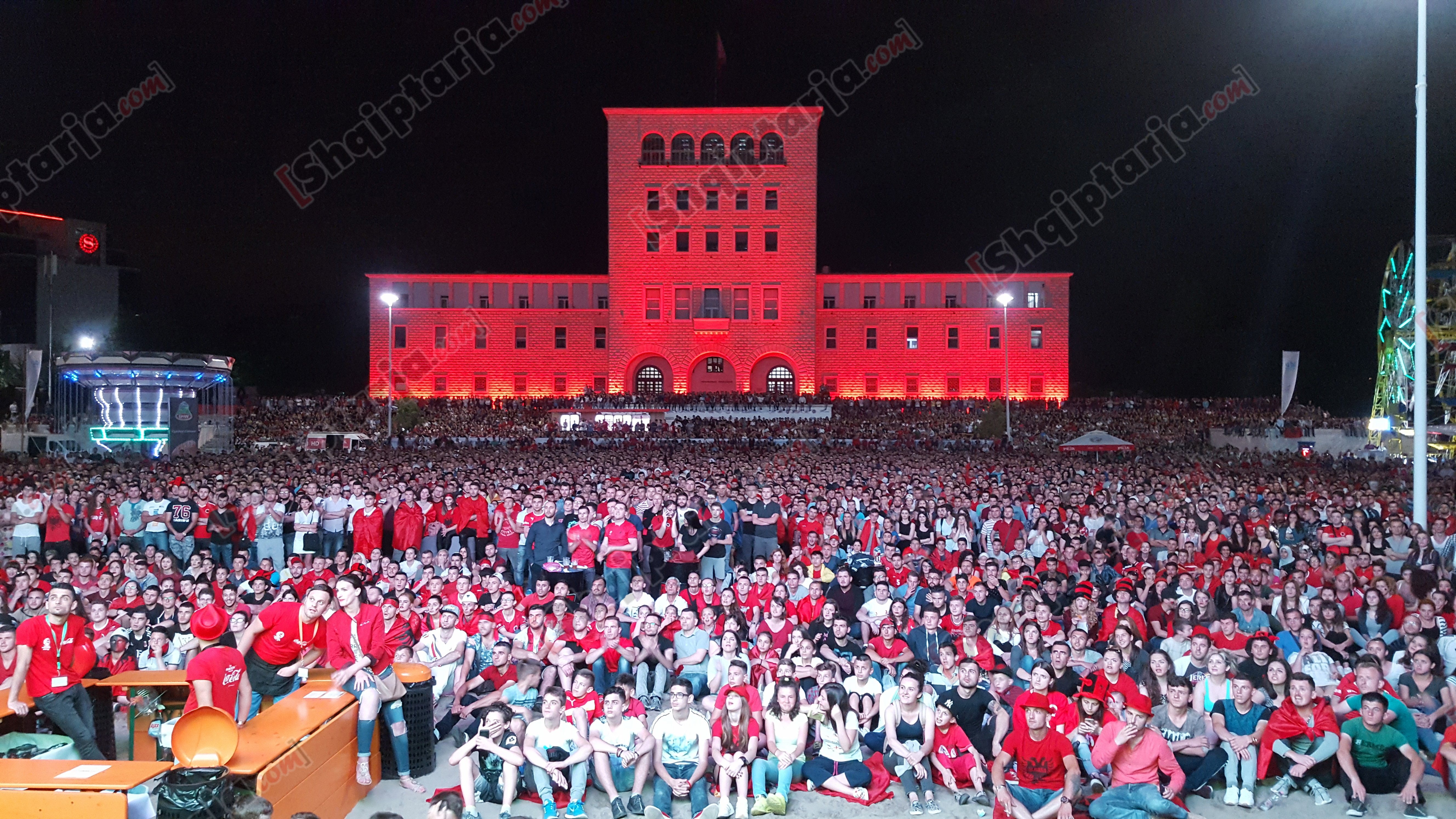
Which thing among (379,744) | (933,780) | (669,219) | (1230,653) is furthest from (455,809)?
(669,219)

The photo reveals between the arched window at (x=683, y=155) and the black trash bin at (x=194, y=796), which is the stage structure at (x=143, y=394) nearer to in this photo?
the black trash bin at (x=194, y=796)

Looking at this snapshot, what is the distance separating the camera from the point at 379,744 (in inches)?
270

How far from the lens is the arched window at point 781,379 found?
152 feet

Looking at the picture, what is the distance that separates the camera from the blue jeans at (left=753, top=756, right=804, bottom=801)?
6.54 m

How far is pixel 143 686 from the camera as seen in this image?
6840mm

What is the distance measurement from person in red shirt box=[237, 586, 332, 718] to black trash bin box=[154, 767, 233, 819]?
1.87 metres

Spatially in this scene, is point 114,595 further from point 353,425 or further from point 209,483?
point 353,425

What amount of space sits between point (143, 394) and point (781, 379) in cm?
2832

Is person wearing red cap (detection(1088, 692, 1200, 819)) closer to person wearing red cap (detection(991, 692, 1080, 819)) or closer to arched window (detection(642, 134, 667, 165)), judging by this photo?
person wearing red cap (detection(991, 692, 1080, 819))

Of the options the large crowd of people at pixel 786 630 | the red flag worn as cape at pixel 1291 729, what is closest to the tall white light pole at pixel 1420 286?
the large crowd of people at pixel 786 630

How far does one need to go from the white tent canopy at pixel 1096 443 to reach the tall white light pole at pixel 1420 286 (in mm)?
14155

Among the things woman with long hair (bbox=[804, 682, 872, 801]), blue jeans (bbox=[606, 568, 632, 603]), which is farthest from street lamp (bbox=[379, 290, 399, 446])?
woman with long hair (bbox=[804, 682, 872, 801])

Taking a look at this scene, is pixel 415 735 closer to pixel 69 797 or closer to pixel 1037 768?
pixel 69 797

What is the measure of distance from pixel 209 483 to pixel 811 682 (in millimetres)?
12332
